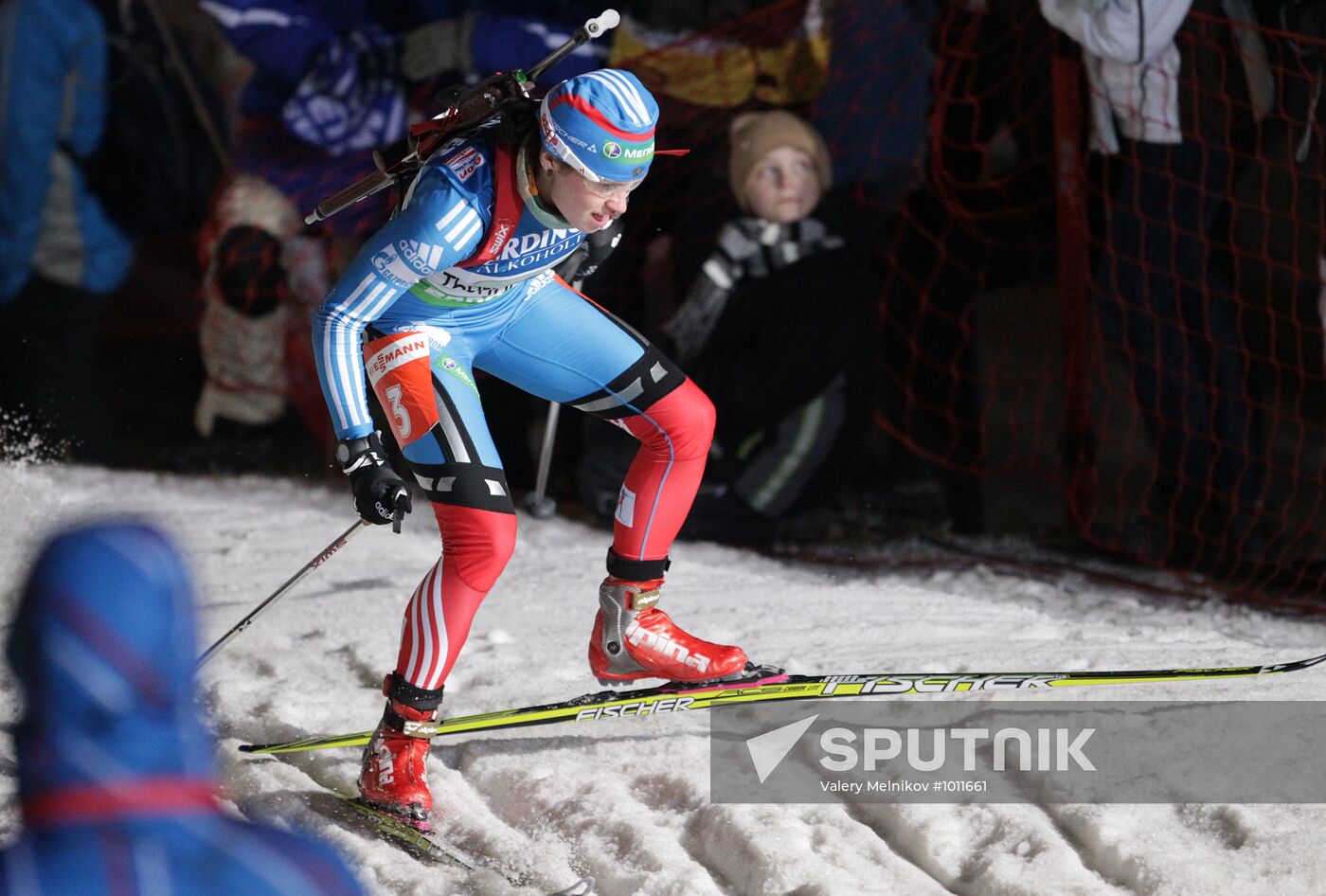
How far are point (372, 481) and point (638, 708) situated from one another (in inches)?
38.1

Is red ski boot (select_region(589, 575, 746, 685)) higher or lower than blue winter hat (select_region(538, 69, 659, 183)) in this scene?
lower

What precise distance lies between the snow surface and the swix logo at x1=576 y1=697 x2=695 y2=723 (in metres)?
0.08

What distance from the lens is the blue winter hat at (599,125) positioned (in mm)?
2979

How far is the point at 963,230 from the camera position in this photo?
17.4 ft

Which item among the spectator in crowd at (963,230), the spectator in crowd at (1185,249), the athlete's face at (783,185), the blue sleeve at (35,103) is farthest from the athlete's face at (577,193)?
the blue sleeve at (35,103)

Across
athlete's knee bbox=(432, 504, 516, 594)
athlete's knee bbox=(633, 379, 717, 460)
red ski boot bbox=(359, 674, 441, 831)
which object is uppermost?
athlete's knee bbox=(633, 379, 717, 460)

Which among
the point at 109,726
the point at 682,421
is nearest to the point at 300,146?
the point at 682,421

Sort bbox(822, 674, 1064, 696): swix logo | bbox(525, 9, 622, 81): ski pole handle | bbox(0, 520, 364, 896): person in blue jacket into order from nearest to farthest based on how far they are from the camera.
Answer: bbox(0, 520, 364, 896): person in blue jacket → bbox(525, 9, 622, 81): ski pole handle → bbox(822, 674, 1064, 696): swix logo

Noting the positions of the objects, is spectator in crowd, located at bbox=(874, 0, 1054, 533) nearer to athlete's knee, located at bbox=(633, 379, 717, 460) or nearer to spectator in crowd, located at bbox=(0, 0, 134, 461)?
athlete's knee, located at bbox=(633, 379, 717, 460)

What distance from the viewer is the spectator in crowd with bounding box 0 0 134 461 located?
5938mm

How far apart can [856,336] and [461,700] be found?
204 centimetres

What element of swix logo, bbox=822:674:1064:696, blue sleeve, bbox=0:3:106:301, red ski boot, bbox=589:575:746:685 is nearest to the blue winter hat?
red ski boot, bbox=589:575:746:685

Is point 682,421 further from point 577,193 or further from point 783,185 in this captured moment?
point 783,185

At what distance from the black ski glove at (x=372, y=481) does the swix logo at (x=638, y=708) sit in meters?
0.78
